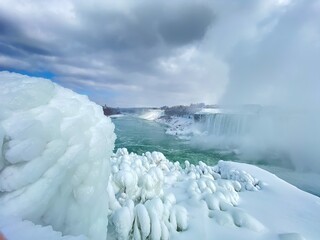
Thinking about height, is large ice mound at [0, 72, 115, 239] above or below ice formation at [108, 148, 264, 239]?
above

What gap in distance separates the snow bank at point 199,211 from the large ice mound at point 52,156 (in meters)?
Answer: 1.55

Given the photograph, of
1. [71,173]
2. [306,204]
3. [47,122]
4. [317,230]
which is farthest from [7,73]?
[306,204]

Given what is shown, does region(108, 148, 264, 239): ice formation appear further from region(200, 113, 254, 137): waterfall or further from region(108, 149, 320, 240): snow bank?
region(200, 113, 254, 137): waterfall

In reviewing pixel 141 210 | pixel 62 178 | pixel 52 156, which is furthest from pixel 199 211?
pixel 52 156

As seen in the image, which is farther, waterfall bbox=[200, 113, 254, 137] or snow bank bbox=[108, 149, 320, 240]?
waterfall bbox=[200, 113, 254, 137]

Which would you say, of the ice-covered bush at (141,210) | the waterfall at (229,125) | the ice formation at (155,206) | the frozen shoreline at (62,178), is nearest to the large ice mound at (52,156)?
the frozen shoreline at (62,178)

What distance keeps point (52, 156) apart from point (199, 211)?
186 inches

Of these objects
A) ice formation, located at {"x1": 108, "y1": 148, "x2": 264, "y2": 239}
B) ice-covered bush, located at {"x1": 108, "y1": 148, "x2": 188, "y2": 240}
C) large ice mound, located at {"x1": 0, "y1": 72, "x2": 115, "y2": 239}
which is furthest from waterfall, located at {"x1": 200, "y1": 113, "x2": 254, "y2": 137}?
large ice mound, located at {"x1": 0, "y1": 72, "x2": 115, "y2": 239}

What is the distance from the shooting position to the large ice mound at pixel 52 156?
7.50 ft

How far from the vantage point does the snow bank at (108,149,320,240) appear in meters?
4.84

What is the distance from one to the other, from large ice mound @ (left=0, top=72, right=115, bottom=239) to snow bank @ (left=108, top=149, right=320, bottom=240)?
1.55 meters

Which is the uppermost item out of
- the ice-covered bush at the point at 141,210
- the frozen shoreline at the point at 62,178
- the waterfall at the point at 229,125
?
the frozen shoreline at the point at 62,178

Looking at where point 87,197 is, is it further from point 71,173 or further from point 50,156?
point 50,156

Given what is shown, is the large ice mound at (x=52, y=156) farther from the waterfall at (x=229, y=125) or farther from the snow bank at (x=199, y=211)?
the waterfall at (x=229, y=125)
